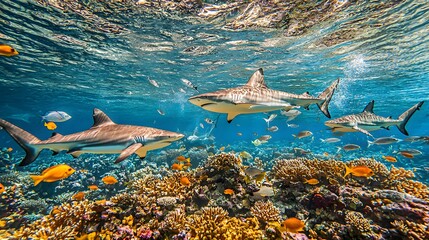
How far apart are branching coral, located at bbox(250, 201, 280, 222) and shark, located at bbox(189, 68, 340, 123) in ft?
7.78

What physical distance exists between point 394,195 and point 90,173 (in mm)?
16891

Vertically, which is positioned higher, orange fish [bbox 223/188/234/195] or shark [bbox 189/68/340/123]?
shark [bbox 189/68/340/123]

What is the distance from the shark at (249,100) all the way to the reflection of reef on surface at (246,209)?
5.99 feet

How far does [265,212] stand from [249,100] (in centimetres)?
271

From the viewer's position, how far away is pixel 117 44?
15000 millimetres

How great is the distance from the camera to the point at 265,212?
480 centimetres

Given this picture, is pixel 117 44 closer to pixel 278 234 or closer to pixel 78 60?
pixel 78 60

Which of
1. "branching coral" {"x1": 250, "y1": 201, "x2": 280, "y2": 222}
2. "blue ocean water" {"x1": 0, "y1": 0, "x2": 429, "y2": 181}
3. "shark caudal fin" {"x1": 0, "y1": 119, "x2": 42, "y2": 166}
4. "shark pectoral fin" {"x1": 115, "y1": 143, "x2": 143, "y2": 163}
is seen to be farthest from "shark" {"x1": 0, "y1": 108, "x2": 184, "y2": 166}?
"blue ocean water" {"x1": 0, "y1": 0, "x2": 429, "y2": 181}

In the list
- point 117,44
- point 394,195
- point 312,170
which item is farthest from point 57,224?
point 117,44

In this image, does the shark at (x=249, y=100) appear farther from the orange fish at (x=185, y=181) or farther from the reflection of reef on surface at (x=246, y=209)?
the orange fish at (x=185, y=181)

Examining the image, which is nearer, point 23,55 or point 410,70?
point 23,55

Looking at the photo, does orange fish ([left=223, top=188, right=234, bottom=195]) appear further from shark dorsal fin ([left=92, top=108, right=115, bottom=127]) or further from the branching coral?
shark dorsal fin ([left=92, top=108, right=115, bottom=127])

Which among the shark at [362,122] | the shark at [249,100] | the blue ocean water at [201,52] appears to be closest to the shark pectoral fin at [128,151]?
the shark at [249,100]

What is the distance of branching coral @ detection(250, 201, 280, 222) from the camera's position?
473 cm
